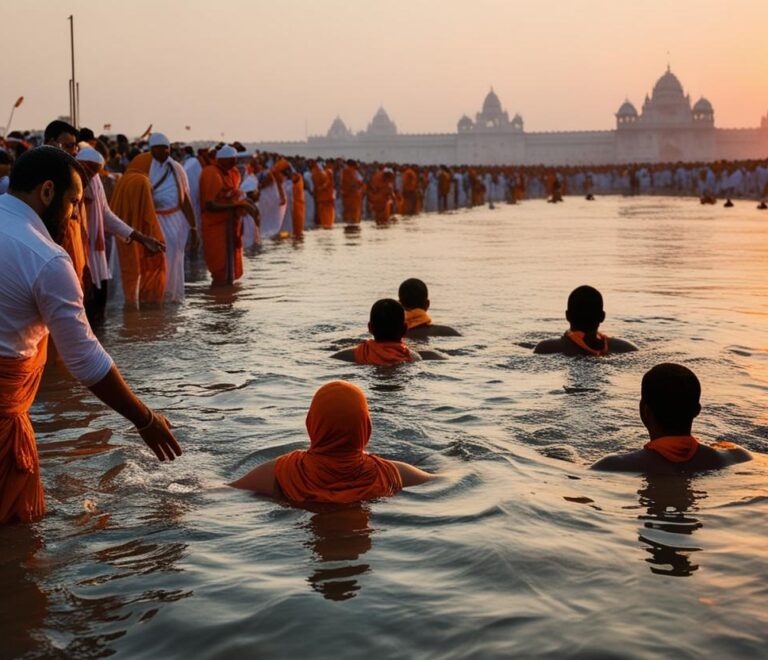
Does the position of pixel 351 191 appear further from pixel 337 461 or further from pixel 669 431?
pixel 337 461

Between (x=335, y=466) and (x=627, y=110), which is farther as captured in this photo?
(x=627, y=110)

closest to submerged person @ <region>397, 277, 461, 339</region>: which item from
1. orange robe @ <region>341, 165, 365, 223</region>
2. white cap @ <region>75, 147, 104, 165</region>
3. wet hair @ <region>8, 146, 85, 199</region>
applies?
white cap @ <region>75, 147, 104, 165</region>

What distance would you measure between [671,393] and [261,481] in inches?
66.3

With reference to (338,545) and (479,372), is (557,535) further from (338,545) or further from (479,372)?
(479,372)

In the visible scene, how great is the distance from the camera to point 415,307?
330 inches

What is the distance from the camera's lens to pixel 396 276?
13.7m

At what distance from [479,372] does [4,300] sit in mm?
4264

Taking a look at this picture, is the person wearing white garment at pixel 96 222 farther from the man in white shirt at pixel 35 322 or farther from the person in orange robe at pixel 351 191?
the person in orange robe at pixel 351 191

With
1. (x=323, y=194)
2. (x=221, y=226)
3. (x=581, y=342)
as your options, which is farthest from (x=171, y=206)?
(x=323, y=194)

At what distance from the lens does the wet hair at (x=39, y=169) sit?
374cm

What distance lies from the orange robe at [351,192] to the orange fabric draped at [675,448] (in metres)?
22.1

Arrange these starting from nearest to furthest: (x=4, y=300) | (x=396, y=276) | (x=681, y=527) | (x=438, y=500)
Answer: (x=4, y=300), (x=681, y=527), (x=438, y=500), (x=396, y=276)

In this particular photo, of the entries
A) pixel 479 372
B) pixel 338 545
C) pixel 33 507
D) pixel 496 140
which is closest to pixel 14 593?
pixel 33 507

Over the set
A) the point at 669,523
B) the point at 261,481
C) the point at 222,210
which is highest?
the point at 222,210
